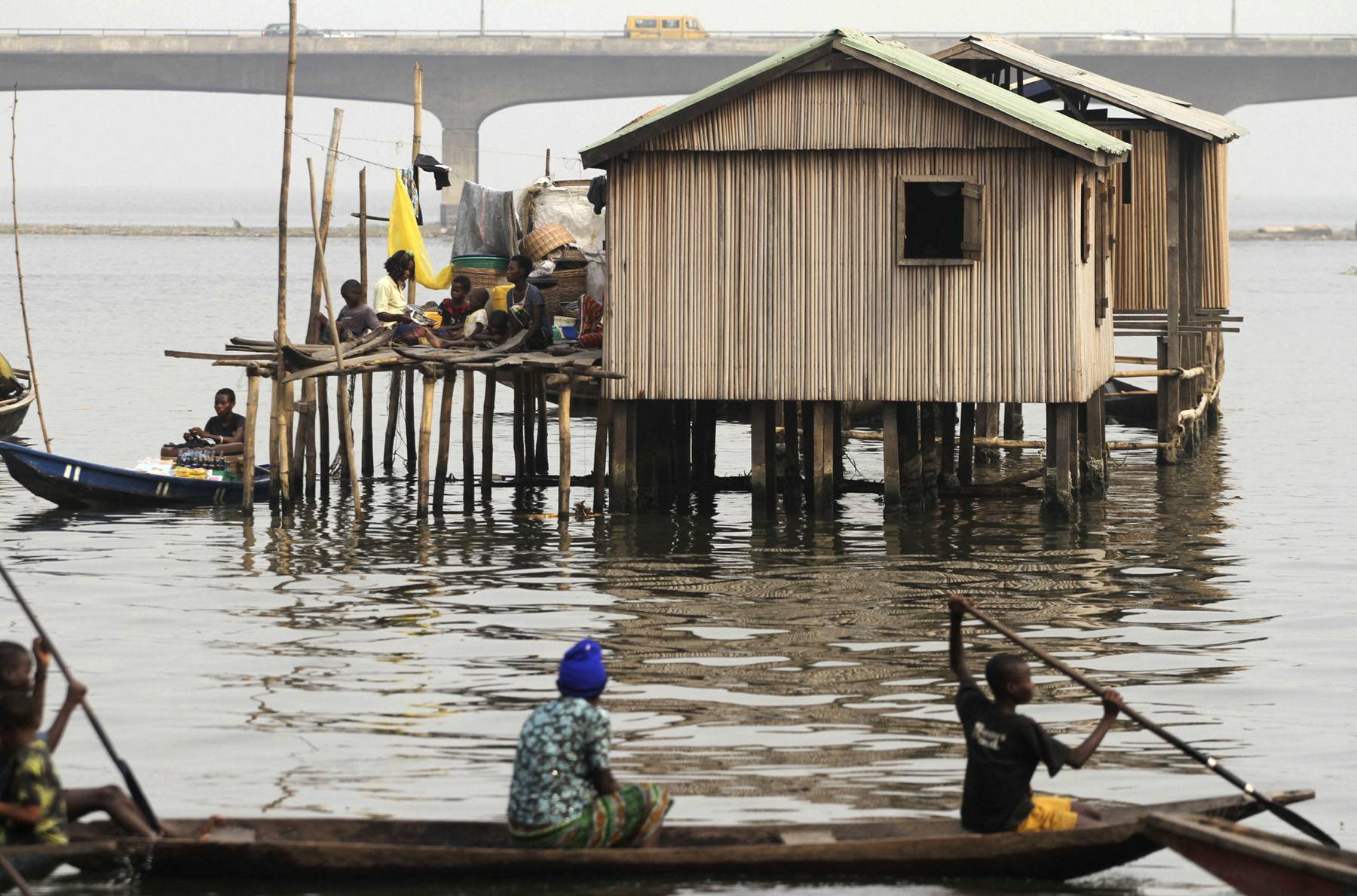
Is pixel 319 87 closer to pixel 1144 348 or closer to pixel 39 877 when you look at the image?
pixel 1144 348

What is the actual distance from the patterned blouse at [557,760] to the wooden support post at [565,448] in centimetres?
1055

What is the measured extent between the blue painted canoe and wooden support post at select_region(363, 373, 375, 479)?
2763mm

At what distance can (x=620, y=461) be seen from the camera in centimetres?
2105

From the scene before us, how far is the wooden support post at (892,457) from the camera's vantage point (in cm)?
2052

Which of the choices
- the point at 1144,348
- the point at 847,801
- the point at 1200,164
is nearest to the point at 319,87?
the point at 1144,348

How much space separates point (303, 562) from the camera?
1884 centimetres

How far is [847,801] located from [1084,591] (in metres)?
7.38

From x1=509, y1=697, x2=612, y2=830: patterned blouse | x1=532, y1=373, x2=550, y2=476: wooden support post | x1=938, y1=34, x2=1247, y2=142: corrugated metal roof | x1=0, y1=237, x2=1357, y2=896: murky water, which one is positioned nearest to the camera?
x1=509, y1=697, x2=612, y2=830: patterned blouse

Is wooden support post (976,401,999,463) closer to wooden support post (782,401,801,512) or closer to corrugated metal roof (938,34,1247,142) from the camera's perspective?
corrugated metal roof (938,34,1247,142)

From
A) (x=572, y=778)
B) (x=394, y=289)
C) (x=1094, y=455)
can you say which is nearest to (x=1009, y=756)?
(x=572, y=778)

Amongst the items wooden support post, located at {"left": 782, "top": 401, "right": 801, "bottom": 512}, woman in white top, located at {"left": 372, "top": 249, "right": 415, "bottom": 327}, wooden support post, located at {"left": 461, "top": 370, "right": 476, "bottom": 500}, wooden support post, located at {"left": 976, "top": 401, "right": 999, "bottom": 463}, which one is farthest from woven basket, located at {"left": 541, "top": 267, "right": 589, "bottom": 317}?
wooden support post, located at {"left": 976, "top": 401, "right": 999, "bottom": 463}

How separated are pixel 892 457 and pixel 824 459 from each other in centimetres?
74

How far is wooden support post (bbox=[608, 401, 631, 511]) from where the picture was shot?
20.8m

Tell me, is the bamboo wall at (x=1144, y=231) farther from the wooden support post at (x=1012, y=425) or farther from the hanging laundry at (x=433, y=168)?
the hanging laundry at (x=433, y=168)
